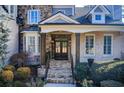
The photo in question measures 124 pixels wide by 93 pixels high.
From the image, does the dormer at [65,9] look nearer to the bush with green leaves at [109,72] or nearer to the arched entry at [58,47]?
the arched entry at [58,47]

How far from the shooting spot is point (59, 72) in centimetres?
1526

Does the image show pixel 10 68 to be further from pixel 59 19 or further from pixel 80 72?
pixel 59 19

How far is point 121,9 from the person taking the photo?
16.7 m

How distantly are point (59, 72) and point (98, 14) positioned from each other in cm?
356

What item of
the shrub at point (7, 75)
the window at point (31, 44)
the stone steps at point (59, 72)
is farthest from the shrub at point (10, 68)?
the window at point (31, 44)

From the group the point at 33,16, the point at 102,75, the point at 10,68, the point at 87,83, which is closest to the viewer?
the point at 102,75

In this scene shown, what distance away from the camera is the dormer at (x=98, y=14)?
16453 mm

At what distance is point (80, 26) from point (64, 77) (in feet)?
8.12

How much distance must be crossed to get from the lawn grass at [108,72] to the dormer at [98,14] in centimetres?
354

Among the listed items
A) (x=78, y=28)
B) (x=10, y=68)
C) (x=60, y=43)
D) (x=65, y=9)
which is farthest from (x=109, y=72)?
(x=65, y=9)

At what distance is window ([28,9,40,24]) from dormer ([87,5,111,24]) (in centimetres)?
247

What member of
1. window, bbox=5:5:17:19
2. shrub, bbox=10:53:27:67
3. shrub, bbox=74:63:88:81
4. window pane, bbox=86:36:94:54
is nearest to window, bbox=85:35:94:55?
window pane, bbox=86:36:94:54
